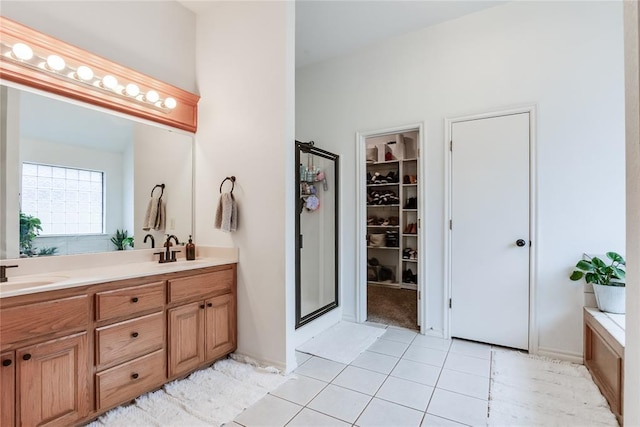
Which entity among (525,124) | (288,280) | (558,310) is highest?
(525,124)

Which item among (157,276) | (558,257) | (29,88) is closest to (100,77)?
(29,88)

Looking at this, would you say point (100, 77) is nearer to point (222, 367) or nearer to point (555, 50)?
point (222, 367)

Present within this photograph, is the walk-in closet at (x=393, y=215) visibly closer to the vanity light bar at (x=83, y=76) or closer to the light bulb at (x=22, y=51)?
the vanity light bar at (x=83, y=76)

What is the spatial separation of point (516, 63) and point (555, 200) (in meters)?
1.25

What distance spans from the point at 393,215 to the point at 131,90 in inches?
172

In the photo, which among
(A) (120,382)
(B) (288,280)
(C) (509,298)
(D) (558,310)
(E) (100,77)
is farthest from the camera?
(C) (509,298)

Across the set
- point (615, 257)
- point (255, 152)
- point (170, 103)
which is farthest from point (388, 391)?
point (170, 103)

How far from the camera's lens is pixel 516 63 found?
266 cm

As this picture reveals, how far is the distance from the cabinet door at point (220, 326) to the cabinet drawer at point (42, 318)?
0.81m

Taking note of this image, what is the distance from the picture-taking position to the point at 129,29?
7.71 ft

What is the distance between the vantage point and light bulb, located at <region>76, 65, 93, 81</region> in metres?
2.01

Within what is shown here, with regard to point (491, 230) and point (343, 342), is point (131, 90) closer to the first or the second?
point (343, 342)

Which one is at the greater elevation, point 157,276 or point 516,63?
point 516,63

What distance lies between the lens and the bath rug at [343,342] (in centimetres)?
262
